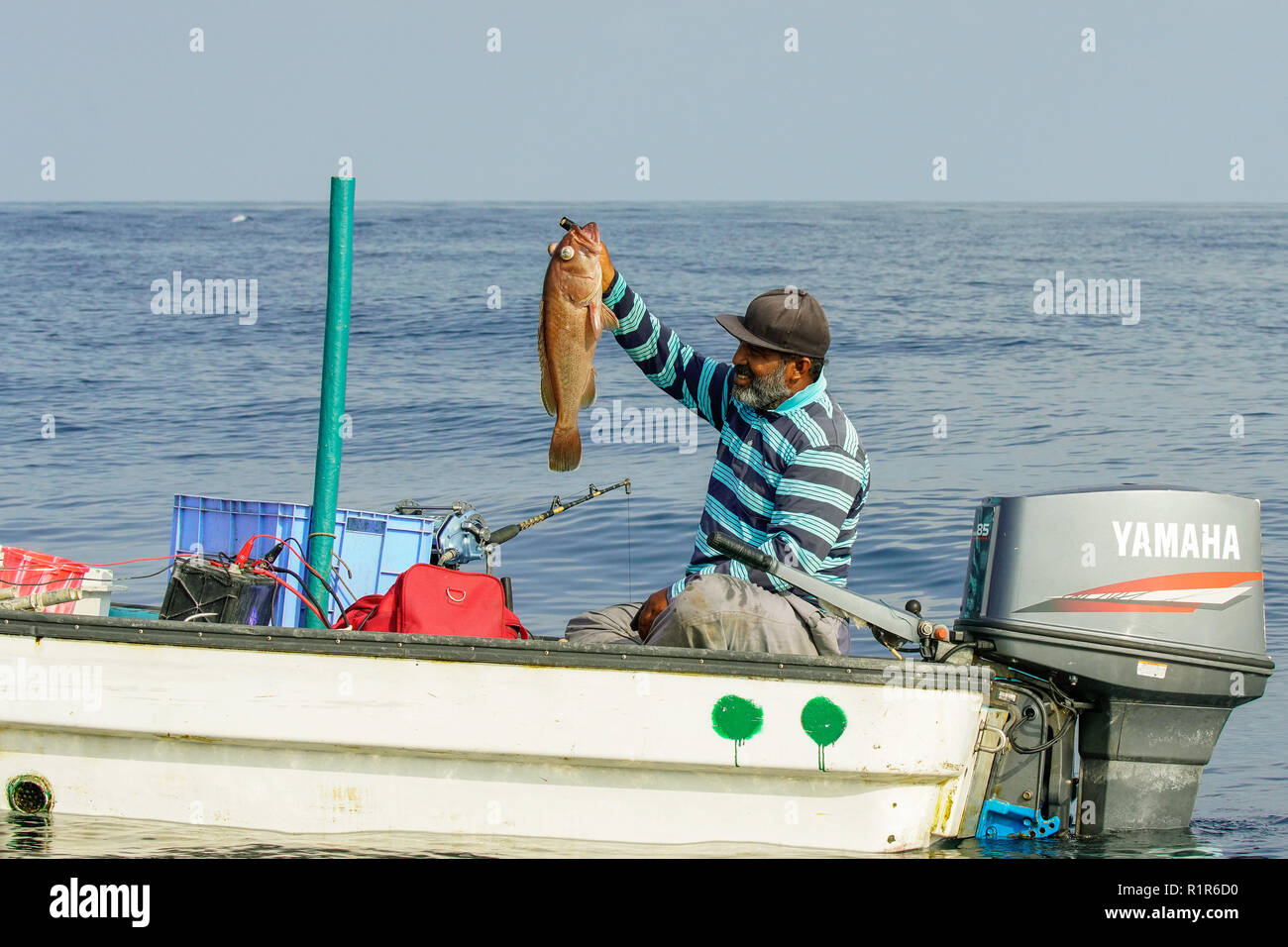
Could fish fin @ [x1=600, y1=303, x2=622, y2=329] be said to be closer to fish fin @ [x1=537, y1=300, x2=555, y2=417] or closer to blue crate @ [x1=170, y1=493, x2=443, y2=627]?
fish fin @ [x1=537, y1=300, x2=555, y2=417]

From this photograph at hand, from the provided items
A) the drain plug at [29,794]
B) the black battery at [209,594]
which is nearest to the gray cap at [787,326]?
the black battery at [209,594]

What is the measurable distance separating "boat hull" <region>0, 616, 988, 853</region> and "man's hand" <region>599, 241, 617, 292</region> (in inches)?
49.6

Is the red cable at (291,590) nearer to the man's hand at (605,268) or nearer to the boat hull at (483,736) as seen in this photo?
the boat hull at (483,736)

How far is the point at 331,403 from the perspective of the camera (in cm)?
557

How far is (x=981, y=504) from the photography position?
4.84m

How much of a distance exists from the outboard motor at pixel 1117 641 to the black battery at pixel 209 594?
238cm

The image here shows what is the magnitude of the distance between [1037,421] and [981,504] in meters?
11.1

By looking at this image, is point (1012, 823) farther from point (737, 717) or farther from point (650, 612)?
point (650, 612)

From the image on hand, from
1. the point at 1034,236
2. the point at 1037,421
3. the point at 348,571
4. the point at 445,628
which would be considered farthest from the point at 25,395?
the point at 1034,236

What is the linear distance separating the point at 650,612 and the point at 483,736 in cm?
72

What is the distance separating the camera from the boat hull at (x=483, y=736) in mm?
4430

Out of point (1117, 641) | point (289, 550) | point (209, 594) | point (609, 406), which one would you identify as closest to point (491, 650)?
point (209, 594)

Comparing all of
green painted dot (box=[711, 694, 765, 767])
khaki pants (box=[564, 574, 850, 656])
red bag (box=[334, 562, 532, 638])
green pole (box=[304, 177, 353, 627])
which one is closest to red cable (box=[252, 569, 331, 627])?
green pole (box=[304, 177, 353, 627])
